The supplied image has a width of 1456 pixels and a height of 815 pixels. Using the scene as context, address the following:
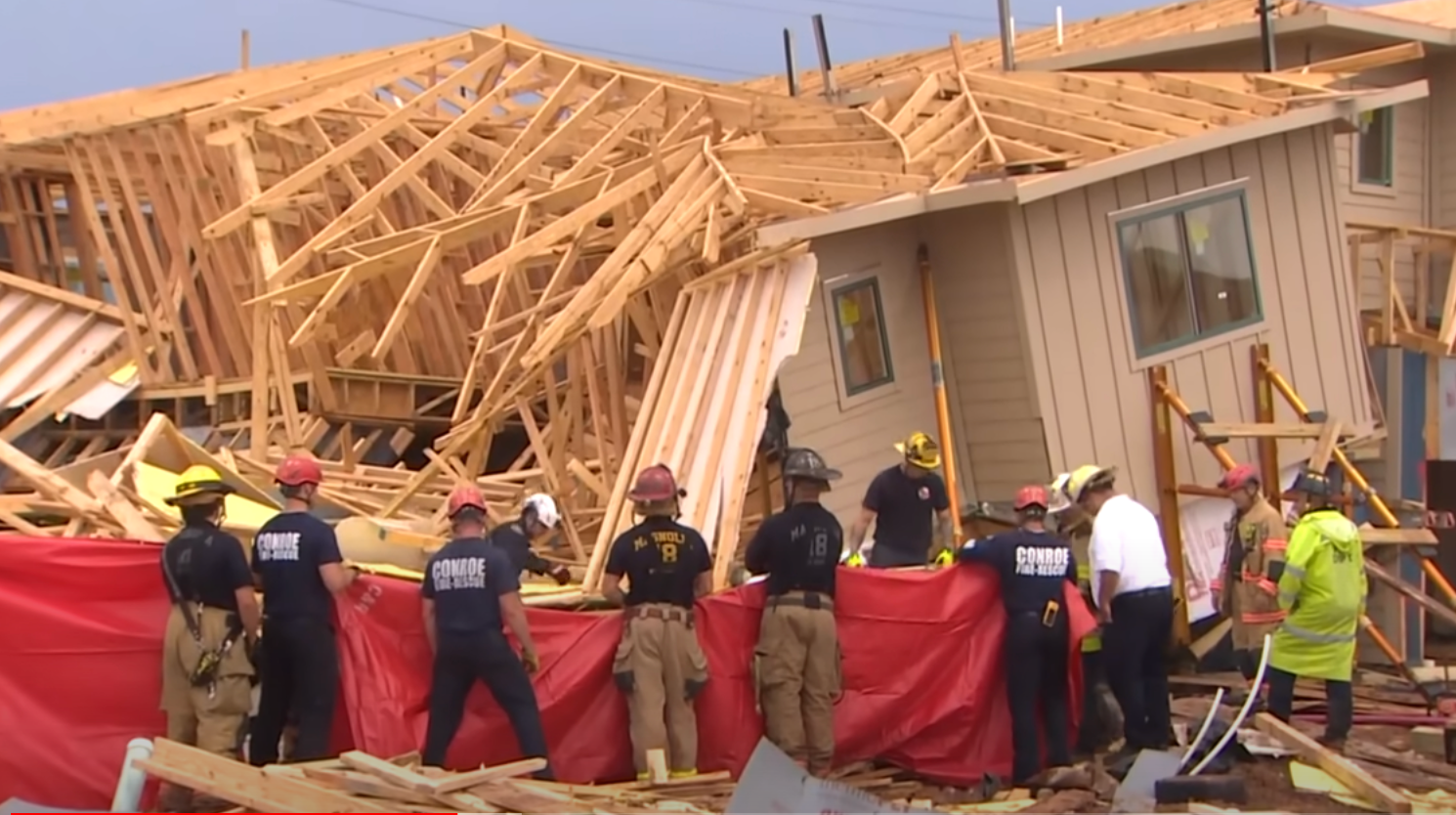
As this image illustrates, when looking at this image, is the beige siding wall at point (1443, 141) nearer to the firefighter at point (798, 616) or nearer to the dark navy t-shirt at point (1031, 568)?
the dark navy t-shirt at point (1031, 568)

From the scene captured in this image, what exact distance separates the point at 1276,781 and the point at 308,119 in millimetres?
10873

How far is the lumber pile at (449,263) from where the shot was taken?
12.0m

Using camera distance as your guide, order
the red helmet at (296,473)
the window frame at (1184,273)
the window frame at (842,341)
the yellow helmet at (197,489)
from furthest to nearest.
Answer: the window frame at (1184,273) < the window frame at (842,341) < the red helmet at (296,473) < the yellow helmet at (197,489)

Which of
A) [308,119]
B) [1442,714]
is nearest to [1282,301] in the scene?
[1442,714]

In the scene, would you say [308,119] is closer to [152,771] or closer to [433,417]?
[433,417]

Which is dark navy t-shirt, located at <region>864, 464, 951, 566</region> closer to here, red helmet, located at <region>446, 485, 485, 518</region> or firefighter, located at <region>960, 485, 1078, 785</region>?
firefighter, located at <region>960, 485, 1078, 785</region>

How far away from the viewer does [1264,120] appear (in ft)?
47.1

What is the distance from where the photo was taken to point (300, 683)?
930 centimetres

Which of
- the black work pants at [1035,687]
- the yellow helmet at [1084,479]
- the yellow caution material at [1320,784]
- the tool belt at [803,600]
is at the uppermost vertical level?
the yellow helmet at [1084,479]

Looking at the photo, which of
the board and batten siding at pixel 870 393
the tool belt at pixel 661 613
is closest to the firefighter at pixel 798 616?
the tool belt at pixel 661 613

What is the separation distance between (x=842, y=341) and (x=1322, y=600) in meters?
3.88

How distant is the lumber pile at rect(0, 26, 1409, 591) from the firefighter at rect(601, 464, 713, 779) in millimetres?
1101

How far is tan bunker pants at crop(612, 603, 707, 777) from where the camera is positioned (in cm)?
966

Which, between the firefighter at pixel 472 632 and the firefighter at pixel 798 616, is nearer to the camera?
the firefighter at pixel 472 632
